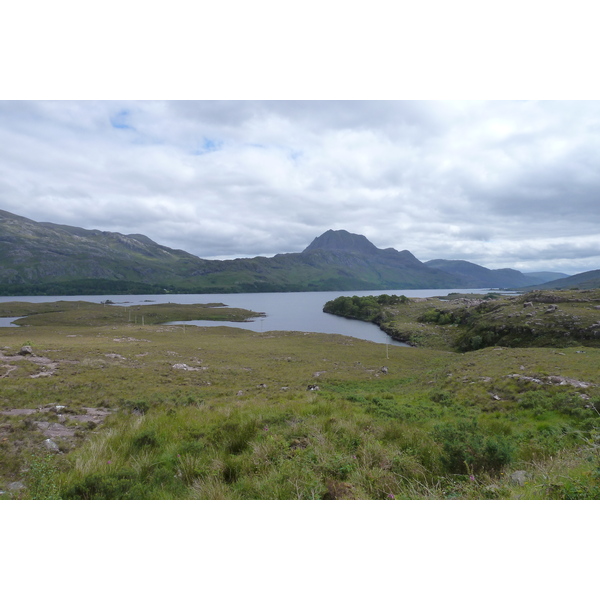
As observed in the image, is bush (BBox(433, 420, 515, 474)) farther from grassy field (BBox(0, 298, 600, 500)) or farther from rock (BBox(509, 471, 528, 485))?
rock (BBox(509, 471, 528, 485))

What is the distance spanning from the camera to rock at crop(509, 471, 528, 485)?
423 cm

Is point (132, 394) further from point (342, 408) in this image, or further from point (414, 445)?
point (414, 445)

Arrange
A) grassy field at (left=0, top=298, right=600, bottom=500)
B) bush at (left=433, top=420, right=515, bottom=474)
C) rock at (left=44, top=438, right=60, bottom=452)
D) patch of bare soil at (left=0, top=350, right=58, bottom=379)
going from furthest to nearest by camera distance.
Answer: patch of bare soil at (left=0, top=350, right=58, bottom=379) < rock at (left=44, top=438, right=60, bottom=452) < bush at (left=433, top=420, right=515, bottom=474) < grassy field at (left=0, top=298, right=600, bottom=500)

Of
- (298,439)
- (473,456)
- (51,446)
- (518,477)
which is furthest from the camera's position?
(51,446)

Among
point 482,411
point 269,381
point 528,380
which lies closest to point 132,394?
point 269,381

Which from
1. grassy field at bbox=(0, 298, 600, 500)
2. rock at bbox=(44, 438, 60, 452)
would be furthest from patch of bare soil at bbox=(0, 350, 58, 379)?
rock at bbox=(44, 438, 60, 452)

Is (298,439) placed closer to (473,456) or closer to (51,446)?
(473,456)

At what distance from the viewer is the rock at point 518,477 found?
4.23 metres

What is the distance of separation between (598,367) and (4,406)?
2861 cm

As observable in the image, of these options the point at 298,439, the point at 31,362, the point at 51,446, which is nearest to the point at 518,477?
the point at 298,439

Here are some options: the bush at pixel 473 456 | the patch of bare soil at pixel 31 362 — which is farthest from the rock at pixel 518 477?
the patch of bare soil at pixel 31 362

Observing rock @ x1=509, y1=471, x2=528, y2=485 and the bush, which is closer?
rock @ x1=509, y1=471, x2=528, y2=485

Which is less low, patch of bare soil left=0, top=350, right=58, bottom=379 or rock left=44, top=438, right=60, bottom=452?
rock left=44, top=438, right=60, bottom=452

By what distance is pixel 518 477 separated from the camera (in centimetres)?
443
